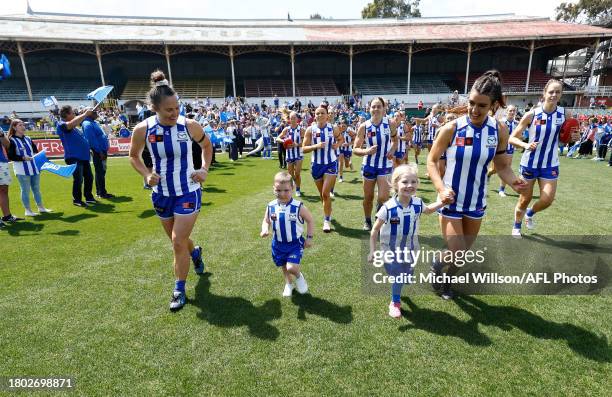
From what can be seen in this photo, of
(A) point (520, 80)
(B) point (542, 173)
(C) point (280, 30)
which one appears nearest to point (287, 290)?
(B) point (542, 173)

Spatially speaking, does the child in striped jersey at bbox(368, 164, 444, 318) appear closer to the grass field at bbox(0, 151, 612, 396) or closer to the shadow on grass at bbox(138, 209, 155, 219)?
the grass field at bbox(0, 151, 612, 396)

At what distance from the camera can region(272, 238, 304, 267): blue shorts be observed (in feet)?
12.6

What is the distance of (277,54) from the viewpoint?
38.0m

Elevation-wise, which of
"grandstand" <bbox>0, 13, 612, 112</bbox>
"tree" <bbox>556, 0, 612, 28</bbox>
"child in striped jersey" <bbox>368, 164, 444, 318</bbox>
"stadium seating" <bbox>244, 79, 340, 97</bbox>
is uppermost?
"tree" <bbox>556, 0, 612, 28</bbox>

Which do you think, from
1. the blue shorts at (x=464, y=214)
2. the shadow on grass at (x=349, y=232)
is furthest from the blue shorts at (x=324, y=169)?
the blue shorts at (x=464, y=214)

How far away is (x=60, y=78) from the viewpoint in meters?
36.6

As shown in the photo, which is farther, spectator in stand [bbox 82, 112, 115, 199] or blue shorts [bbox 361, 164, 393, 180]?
spectator in stand [bbox 82, 112, 115, 199]

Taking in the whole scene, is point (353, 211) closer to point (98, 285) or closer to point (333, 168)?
point (333, 168)

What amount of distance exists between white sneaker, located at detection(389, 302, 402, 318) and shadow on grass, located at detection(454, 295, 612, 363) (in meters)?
0.73

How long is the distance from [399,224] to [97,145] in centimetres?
827

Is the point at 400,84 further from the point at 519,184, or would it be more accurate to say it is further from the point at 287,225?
the point at 287,225

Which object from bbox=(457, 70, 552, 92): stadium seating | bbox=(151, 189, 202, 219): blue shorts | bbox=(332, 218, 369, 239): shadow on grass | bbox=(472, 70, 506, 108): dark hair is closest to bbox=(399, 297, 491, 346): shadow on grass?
bbox=(472, 70, 506, 108): dark hair

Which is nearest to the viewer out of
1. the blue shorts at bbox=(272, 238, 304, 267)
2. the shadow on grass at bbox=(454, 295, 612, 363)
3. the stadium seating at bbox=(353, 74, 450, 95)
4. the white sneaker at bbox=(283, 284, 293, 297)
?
the shadow on grass at bbox=(454, 295, 612, 363)

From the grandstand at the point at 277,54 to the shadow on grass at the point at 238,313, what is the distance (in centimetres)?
3031
